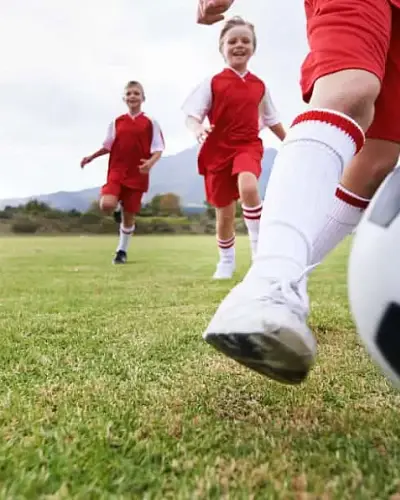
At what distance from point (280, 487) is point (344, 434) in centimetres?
27

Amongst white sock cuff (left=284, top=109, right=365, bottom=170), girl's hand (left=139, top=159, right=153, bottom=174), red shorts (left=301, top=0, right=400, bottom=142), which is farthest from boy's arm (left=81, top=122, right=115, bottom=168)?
white sock cuff (left=284, top=109, right=365, bottom=170)

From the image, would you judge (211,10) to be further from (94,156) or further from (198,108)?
(94,156)

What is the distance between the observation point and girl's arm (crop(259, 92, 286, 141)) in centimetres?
550

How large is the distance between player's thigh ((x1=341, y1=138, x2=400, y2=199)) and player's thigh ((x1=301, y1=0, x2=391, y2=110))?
1.20ft

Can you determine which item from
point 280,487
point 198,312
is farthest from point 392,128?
point 198,312

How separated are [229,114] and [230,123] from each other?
0.09 meters

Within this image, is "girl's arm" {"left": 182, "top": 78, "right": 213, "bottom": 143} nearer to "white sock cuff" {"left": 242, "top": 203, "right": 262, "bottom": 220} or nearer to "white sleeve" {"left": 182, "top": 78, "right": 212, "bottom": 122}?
"white sleeve" {"left": 182, "top": 78, "right": 212, "bottom": 122}

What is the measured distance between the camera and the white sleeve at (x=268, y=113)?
5520mm

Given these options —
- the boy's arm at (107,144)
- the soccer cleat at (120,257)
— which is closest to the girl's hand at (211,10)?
the boy's arm at (107,144)

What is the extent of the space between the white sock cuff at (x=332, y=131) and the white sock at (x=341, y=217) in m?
0.35

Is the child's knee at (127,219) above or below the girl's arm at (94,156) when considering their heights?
below

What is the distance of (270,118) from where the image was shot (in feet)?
18.3

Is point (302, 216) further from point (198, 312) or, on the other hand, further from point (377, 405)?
point (198, 312)

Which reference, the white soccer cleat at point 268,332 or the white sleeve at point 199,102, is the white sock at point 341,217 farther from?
the white sleeve at point 199,102
